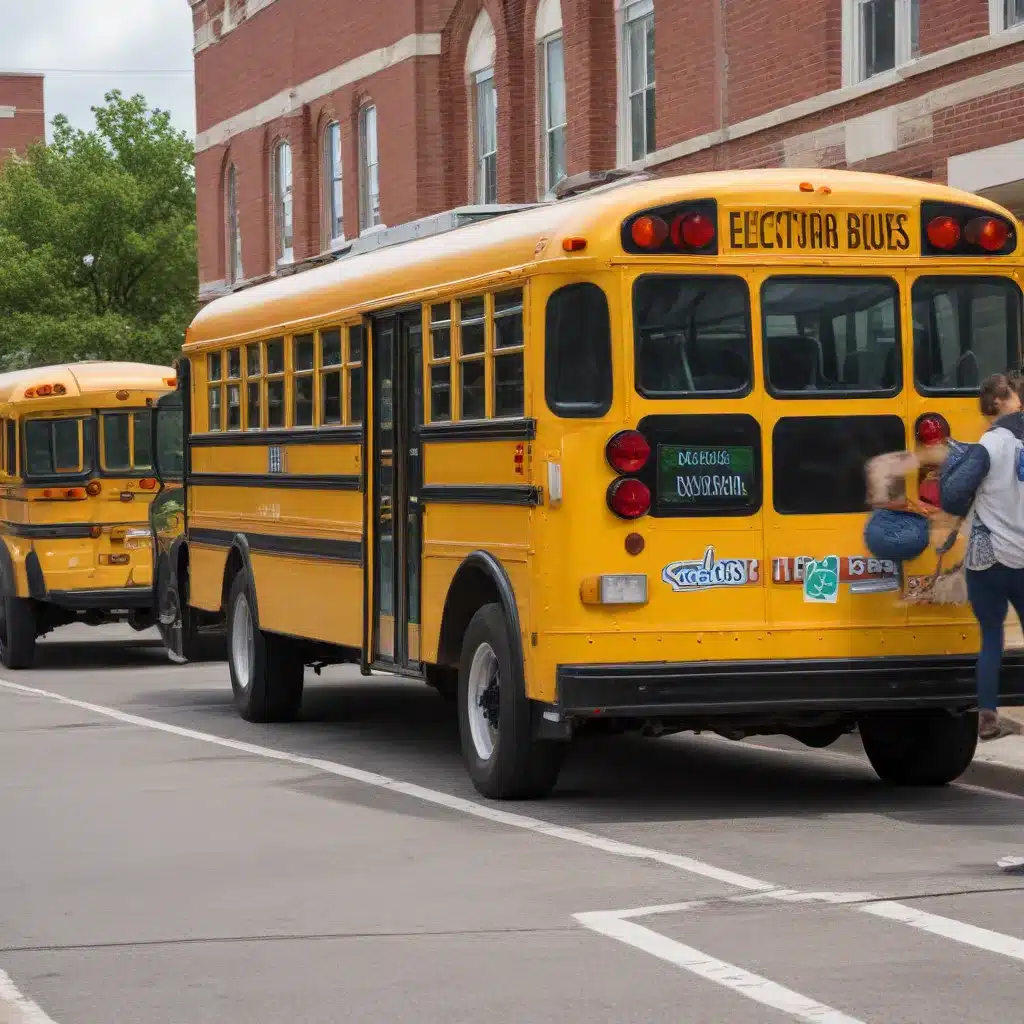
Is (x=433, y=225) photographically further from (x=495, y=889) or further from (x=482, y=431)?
(x=495, y=889)

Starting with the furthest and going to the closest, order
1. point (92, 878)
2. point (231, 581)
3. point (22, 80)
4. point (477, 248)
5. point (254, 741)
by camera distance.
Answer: point (22, 80) → point (231, 581) → point (254, 741) → point (477, 248) → point (92, 878)

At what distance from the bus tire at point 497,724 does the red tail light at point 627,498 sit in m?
0.82

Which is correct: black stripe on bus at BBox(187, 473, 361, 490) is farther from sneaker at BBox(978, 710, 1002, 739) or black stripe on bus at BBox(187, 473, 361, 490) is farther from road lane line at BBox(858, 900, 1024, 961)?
road lane line at BBox(858, 900, 1024, 961)

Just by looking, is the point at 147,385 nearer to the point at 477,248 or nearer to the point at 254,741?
the point at 254,741

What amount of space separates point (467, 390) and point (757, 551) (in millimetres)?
1728

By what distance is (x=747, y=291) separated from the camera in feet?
34.7

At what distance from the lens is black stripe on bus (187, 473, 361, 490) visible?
13336mm

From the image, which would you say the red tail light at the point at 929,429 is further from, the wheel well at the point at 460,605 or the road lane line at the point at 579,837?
the road lane line at the point at 579,837

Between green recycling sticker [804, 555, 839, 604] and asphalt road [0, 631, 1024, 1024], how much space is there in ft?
3.07

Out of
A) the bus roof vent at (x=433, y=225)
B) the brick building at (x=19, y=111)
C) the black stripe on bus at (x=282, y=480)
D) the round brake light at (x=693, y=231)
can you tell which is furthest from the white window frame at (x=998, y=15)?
the brick building at (x=19, y=111)

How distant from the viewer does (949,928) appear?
298 inches

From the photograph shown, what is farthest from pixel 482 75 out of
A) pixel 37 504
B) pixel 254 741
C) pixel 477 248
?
pixel 477 248

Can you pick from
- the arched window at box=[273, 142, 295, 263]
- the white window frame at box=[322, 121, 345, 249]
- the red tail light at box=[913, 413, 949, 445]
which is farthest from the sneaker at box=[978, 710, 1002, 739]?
the arched window at box=[273, 142, 295, 263]

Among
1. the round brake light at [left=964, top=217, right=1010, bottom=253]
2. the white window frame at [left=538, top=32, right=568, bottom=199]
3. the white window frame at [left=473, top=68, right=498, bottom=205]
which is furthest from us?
the white window frame at [left=473, top=68, right=498, bottom=205]
